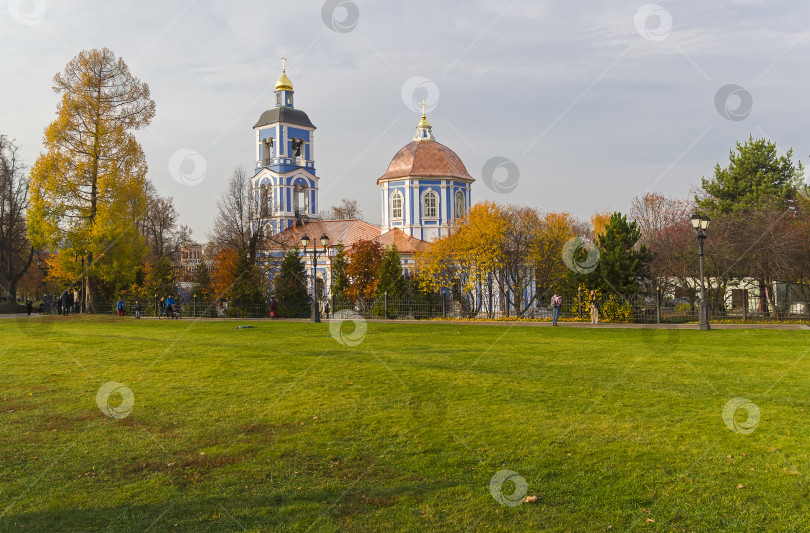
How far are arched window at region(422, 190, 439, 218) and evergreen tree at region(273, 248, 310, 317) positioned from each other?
43.4 ft

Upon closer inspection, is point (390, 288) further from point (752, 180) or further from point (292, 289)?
point (752, 180)

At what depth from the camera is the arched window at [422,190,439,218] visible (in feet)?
165

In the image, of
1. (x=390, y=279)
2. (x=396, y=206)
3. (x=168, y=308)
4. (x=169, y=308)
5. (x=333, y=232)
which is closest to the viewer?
(x=390, y=279)

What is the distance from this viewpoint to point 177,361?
12.4 metres

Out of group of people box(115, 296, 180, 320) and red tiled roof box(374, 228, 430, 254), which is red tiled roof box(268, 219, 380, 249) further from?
group of people box(115, 296, 180, 320)

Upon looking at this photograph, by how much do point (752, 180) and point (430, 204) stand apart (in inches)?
893

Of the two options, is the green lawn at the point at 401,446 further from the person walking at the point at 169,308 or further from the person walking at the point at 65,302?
the person walking at the point at 65,302

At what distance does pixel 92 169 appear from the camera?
94.5 feet

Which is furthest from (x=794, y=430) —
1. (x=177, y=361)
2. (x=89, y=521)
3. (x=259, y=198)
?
(x=259, y=198)

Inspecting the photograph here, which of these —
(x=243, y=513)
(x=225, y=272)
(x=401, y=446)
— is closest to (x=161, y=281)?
(x=225, y=272)

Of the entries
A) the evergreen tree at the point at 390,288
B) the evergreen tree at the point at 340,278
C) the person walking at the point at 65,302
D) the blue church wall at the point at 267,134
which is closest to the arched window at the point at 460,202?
the evergreen tree at the point at 340,278

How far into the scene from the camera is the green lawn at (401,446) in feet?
15.2

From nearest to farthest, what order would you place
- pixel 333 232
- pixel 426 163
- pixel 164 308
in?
pixel 164 308 → pixel 426 163 → pixel 333 232

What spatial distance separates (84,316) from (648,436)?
2621cm
